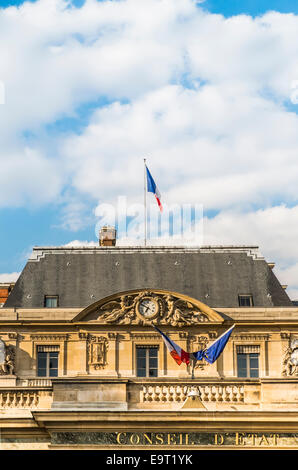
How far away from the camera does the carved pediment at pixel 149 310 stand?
4838 centimetres

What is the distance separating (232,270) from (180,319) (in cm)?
523

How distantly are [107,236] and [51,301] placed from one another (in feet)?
26.4

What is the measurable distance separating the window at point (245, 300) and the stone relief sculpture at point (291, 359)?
3275mm

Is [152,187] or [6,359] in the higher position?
[152,187]

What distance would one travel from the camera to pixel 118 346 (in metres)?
48.3

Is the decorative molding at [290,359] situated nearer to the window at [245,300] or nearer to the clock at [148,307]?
the window at [245,300]

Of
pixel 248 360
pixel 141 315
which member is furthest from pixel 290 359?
pixel 141 315

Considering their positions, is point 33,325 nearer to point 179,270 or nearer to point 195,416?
point 179,270

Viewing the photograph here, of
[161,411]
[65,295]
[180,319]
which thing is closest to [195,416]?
[161,411]

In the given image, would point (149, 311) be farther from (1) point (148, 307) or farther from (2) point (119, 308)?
(2) point (119, 308)

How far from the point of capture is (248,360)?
48688 millimetres

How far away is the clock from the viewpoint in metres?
48.5

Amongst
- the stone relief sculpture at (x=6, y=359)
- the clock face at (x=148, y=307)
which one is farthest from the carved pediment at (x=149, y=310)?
the stone relief sculpture at (x=6, y=359)

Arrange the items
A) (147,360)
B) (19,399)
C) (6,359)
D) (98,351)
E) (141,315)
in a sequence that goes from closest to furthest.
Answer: (19,399), (6,359), (98,351), (147,360), (141,315)
